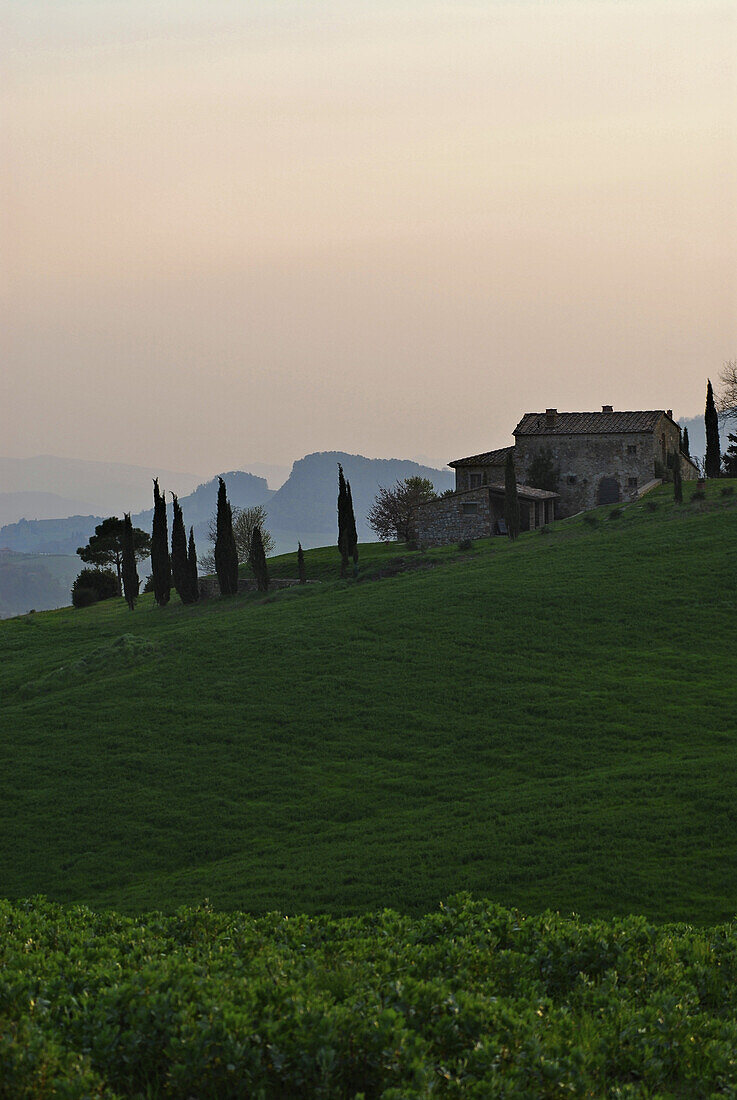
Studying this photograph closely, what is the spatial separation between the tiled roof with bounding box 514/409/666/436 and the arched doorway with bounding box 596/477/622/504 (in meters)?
3.99

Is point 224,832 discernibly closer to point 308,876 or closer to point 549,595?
point 308,876

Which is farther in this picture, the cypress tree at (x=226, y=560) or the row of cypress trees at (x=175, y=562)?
the row of cypress trees at (x=175, y=562)

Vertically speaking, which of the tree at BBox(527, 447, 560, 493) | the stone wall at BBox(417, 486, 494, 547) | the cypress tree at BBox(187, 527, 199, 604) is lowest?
the cypress tree at BBox(187, 527, 199, 604)

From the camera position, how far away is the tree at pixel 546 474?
80.6 metres

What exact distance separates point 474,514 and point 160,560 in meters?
24.0

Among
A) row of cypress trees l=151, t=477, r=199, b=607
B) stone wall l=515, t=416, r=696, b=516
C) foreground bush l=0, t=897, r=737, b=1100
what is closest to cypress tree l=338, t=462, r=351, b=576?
row of cypress trees l=151, t=477, r=199, b=607

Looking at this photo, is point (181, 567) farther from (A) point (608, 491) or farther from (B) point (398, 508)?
(B) point (398, 508)

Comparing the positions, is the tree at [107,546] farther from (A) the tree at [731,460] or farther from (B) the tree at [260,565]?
(A) the tree at [731,460]

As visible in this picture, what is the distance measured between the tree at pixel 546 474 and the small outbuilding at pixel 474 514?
9.00 ft

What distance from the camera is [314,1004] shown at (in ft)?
30.7

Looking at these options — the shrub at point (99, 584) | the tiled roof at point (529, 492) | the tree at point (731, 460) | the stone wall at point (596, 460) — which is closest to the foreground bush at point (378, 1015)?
the tiled roof at point (529, 492)

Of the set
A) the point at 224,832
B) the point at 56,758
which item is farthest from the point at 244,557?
the point at 224,832

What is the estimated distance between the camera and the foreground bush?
8539 millimetres

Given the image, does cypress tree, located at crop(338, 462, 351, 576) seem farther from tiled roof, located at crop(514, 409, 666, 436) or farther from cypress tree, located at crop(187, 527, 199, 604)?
tiled roof, located at crop(514, 409, 666, 436)
